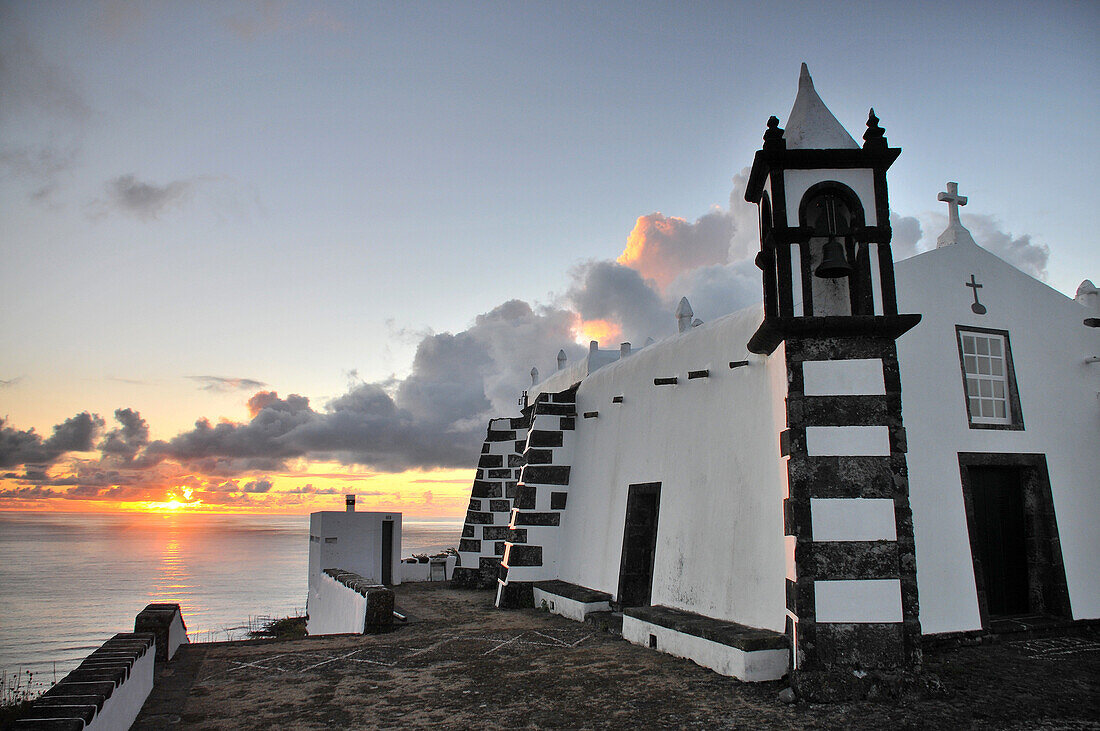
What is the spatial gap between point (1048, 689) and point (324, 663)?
7.27 meters

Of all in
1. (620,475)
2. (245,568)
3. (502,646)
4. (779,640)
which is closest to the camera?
(779,640)

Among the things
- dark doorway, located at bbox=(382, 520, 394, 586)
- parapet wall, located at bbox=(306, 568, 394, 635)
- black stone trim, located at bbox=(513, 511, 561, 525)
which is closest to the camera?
parapet wall, located at bbox=(306, 568, 394, 635)

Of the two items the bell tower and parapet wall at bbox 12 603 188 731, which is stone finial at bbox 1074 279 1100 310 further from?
parapet wall at bbox 12 603 188 731

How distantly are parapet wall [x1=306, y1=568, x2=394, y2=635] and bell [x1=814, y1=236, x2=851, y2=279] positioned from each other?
7.35 metres

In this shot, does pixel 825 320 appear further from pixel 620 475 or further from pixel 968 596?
pixel 620 475

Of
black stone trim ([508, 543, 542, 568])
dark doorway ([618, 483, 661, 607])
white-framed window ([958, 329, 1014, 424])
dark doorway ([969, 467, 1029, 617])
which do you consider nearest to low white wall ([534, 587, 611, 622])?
dark doorway ([618, 483, 661, 607])

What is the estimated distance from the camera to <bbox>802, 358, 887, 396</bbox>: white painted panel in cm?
673

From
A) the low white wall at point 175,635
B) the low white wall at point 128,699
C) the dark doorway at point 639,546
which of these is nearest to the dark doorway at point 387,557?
the dark doorway at point 639,546

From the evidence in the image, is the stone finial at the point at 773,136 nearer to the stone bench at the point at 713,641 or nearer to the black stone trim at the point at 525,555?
the stone bench at the point at 713,641

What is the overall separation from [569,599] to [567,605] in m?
0.17

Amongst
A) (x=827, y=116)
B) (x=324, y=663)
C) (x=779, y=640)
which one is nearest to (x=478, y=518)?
(x=324, y=663)

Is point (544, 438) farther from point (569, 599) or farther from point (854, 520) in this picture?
point (854, 520)

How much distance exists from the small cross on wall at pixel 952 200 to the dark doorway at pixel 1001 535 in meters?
3.75

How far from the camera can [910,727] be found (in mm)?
5348
